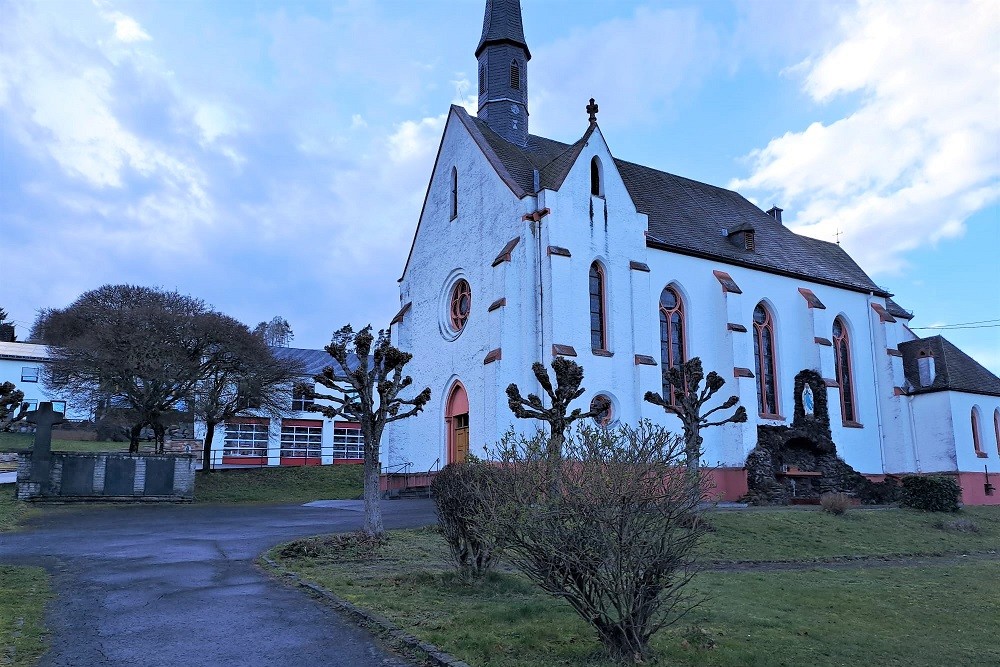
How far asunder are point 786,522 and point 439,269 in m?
17.2

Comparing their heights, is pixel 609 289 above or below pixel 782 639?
above

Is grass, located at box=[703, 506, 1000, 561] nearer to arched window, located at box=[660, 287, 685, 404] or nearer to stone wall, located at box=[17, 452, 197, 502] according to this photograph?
arched window, located at box=[660, 287, 685, 404]

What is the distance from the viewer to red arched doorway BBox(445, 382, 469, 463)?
29.0 meters

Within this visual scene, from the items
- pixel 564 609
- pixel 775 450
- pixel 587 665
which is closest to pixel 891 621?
pixel 564 609

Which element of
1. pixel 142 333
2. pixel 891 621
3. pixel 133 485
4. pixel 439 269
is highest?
pixel 439 269

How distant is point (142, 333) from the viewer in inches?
1225

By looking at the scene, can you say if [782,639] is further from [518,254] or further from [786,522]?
[518,254]

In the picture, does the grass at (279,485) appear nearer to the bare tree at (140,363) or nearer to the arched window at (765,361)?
the bare tree at (140,363)

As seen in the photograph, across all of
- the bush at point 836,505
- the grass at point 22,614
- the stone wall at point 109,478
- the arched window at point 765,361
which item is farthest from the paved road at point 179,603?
the arched window at point 765,361

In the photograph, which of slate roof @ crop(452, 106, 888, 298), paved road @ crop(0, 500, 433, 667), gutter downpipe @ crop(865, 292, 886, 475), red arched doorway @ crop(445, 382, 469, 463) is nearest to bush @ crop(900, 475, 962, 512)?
gutter downpipe @ crop(865, 292, 886, 475)

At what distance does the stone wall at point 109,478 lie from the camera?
78.3 feet

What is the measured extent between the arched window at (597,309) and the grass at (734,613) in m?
11.6

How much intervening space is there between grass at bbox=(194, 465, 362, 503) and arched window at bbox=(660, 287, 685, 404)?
42.2 ft

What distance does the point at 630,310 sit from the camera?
91.0ft
